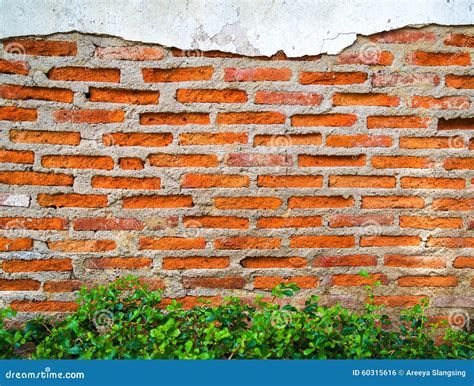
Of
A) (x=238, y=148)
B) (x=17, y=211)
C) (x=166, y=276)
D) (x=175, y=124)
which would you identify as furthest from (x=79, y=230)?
(x=238, y=148)

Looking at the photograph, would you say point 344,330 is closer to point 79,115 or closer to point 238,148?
point 238,148

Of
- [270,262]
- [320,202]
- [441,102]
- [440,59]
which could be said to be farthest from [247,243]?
[440,59]

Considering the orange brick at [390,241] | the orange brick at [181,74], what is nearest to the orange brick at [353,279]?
the orange brick at [390,241]

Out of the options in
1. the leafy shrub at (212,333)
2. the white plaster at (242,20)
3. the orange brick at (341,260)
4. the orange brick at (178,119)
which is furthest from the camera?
the orange brick at (341,260)

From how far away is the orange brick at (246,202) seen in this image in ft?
7.98

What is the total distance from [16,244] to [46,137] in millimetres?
498

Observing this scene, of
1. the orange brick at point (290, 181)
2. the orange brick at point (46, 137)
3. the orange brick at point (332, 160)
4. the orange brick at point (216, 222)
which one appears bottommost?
the orange brick at point (216, 222)

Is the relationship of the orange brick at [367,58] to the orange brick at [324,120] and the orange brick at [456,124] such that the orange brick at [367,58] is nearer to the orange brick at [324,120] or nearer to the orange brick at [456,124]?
the orange brick at [324,120]

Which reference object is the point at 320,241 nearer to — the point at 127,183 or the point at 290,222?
the point at 290,222

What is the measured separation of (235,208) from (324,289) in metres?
0.56

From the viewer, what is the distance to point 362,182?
96.1 inches

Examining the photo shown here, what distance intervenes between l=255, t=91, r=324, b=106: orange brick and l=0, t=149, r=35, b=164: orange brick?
102cm

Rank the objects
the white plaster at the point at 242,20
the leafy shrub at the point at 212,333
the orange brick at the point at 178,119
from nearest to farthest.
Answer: the leafy shrub at the point at 212,333
the white plaster at the point at 242,20
the orange brick at the point at 178,119

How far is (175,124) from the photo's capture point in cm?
238
